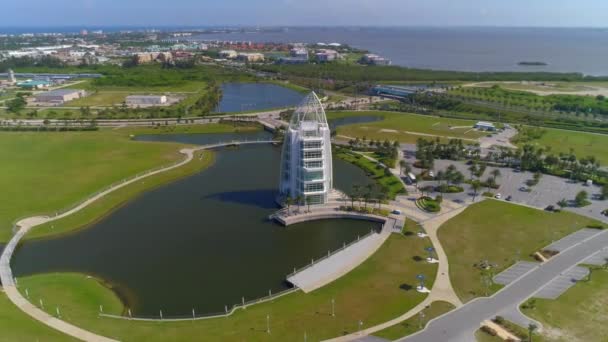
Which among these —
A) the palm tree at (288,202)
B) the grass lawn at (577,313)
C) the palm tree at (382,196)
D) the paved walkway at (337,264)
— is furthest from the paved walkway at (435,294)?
the palm tree at (288,202)

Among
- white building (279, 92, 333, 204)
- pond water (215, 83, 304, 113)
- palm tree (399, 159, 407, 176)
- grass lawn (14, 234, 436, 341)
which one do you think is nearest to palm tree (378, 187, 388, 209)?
white building (279, 92, 333, 204)

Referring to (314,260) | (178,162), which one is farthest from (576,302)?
(178,162)

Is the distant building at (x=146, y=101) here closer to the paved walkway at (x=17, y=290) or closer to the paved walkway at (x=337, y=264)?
the paved walkway at (x=17, y=290)

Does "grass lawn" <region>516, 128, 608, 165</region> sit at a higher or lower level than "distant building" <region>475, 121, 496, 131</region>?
lower

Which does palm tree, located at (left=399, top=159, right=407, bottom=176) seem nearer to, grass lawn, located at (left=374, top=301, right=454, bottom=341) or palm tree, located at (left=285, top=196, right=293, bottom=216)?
palm tree, located at (left=285, top=196, right=293, bottom=216)

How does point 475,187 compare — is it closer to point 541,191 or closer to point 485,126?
point 541,191

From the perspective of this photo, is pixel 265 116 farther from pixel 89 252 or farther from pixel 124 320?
pixel 124 320

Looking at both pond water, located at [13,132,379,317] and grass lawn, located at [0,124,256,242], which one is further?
grass lawn, located at [0,124,256,242]
